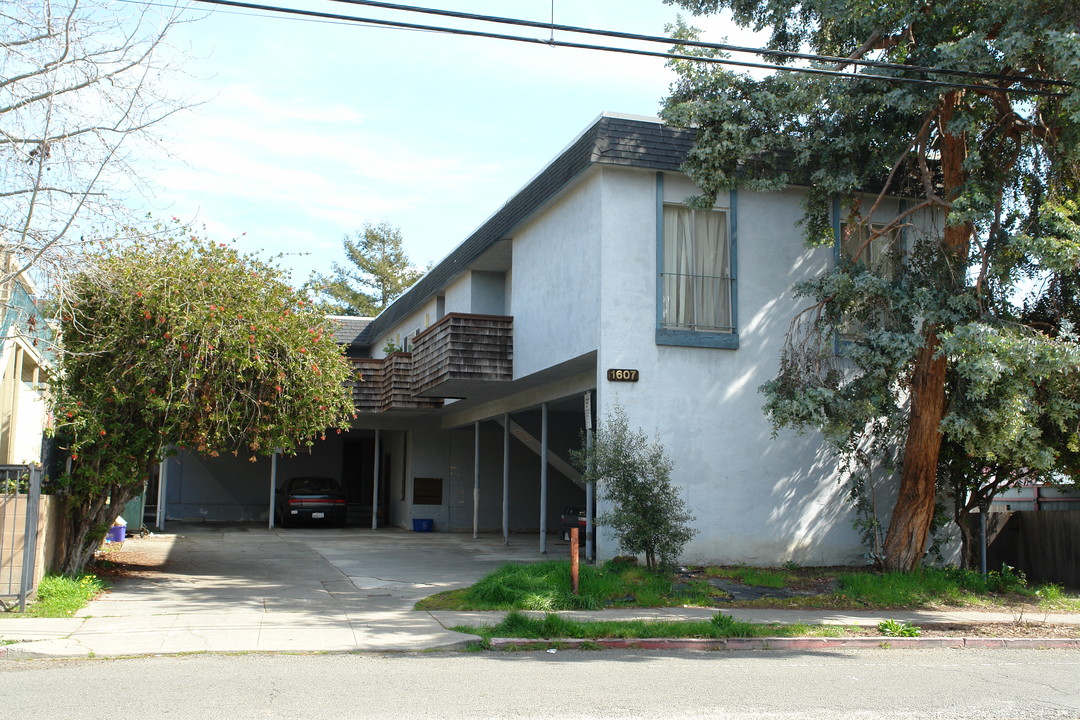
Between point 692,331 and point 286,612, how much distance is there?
24.5ft

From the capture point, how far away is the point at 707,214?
15.6 m

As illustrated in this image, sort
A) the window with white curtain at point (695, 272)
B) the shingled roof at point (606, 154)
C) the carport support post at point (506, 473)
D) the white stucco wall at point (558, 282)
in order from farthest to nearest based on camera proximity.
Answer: the carport support post at point (506, 473)
the window with white curtain at point (695, 272)
the white stucco wall at point (558, 282)
the shingled roof at point (606, 154)

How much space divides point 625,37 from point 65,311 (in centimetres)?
746

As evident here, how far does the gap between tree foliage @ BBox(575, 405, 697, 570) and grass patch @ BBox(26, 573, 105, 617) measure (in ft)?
21.7

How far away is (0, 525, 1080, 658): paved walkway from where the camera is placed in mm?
9406

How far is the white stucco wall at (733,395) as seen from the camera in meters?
14.8

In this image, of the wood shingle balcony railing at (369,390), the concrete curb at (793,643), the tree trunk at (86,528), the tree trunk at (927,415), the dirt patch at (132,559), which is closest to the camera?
the concrete curb at (793,643)

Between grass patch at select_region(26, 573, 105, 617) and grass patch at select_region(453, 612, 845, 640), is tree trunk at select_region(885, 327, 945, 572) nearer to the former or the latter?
grass patch at select_region(453, 612, 845, 640)

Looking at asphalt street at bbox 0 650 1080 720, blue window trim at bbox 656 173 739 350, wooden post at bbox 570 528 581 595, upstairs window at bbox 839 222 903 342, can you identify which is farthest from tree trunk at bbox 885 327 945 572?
wooden post at bbox 570 528 581 595

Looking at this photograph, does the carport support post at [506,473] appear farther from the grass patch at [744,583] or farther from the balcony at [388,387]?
the grass patch at [744,583]

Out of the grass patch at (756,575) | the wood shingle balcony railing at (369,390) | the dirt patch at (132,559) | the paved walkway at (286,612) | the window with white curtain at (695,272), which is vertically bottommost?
the paved walkway at (286,612)

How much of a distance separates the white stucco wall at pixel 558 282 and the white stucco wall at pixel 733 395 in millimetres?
457

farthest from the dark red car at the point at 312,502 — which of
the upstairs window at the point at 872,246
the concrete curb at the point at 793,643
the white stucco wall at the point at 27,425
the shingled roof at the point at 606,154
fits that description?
the concrete curb at the point at 793,643

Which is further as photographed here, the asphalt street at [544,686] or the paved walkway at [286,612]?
the paved walkway at [286,612]
